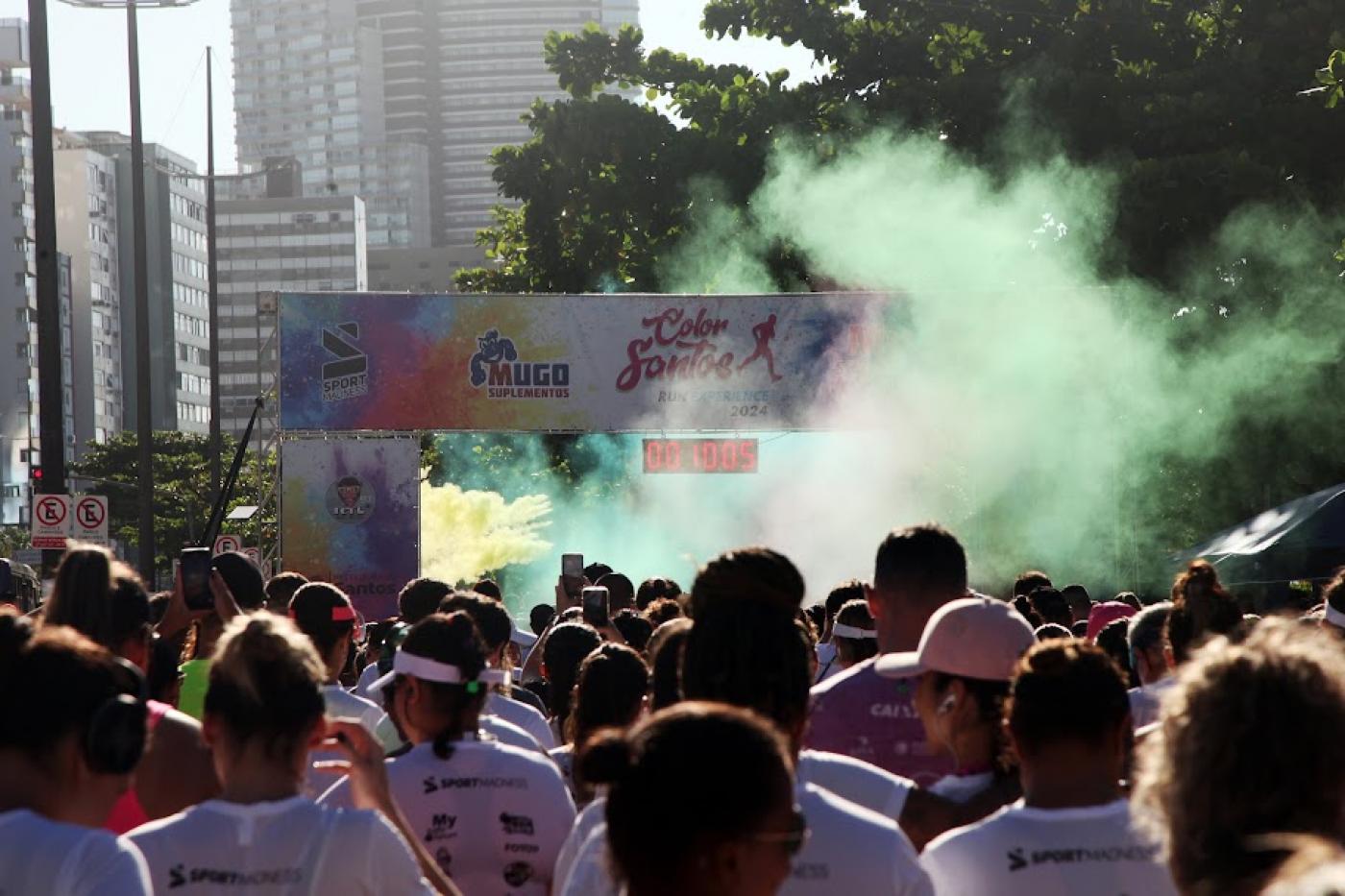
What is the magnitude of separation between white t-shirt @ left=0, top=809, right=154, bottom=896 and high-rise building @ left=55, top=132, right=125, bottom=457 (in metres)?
131

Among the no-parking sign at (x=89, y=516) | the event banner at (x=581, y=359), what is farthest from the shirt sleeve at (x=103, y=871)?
the event banner at (x=581, y=359)

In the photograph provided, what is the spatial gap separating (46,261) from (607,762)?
562 inches

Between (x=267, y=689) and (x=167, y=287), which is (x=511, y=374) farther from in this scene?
(x=167, y=287)

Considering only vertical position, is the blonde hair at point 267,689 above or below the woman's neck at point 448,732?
above

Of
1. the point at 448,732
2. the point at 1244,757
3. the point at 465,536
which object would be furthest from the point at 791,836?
the point at 465,536

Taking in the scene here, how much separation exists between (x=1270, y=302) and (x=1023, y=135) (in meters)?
5.11

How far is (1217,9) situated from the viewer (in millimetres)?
30062

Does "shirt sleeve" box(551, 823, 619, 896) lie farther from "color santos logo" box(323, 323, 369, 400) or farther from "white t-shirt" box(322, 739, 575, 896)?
"color santos logo" box(323, 323, 369, 400)

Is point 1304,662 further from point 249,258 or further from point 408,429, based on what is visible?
point 249,258

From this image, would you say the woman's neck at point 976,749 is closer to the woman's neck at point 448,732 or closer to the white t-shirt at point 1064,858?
the white t-shirt at point 1064,858

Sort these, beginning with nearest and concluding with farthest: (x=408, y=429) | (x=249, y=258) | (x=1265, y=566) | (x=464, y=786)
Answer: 1. (x=464, y=786)
2. (x=1265, y=566)
3. (x=408, y=429)
4. (x=249, y=258)

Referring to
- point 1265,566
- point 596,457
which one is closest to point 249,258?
point 596,457

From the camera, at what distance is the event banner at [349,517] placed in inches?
888

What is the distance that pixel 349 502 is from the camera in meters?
22.5
